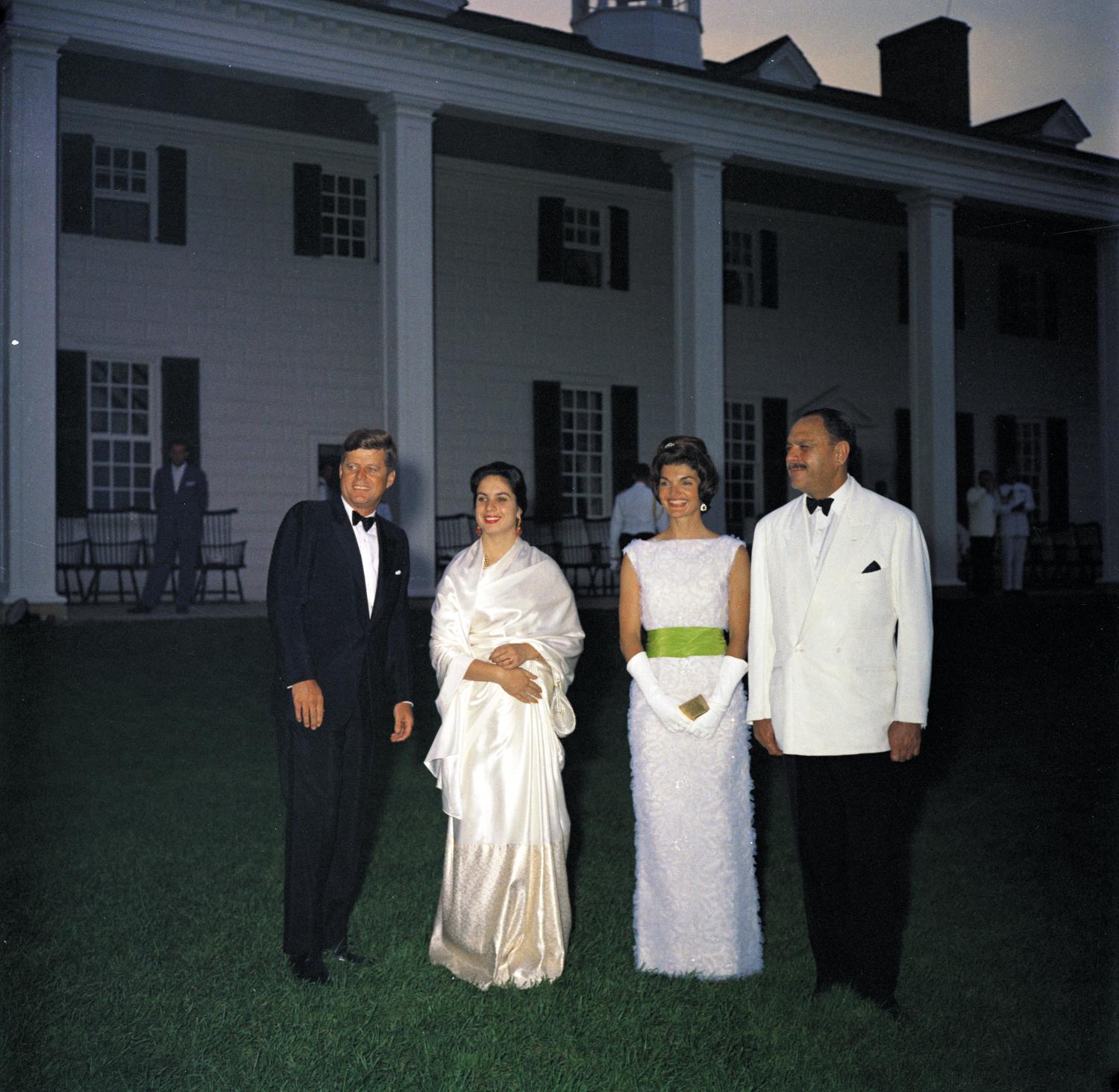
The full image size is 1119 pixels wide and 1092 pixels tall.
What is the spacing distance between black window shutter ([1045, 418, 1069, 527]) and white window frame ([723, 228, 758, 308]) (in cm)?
713

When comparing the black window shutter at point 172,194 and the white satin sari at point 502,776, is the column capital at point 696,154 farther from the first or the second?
the white satin sari at point 502,776

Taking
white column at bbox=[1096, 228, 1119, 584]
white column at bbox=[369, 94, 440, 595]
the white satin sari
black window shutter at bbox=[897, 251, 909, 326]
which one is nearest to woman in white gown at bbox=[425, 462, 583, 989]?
the white satin sari

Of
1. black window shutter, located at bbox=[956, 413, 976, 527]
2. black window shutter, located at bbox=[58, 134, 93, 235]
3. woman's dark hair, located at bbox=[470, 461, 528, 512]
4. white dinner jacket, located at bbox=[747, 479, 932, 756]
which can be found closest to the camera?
white dinner jacket, located at bbox=[747, 479, 932, 756]

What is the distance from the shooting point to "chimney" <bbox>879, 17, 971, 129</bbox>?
76.3 feet

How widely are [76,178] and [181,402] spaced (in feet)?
9.77

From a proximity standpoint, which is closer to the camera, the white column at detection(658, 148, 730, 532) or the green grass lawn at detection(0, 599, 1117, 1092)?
the green grass lawn at detection(0, 599, 1117, 1092)

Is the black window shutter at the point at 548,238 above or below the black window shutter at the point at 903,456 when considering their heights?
above

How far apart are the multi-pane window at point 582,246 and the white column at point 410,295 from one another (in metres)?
5.40

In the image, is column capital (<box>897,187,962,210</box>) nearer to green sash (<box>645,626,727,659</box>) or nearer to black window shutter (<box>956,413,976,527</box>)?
black window shutter (<box>956,413,976,527</box>)

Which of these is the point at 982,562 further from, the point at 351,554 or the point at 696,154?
the point at 351,554

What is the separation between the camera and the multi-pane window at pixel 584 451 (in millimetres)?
20406

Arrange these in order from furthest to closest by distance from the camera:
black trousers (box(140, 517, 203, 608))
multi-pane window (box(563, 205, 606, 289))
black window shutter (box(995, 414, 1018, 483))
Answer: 1. black window shutter (box(995, 414, 1018, 483))
2. multi-pane window (box(563, 205, 606, 289))
3. black trousers (box(140, 517, 203, 608))

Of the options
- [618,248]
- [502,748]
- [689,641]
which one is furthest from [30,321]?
[618,248]

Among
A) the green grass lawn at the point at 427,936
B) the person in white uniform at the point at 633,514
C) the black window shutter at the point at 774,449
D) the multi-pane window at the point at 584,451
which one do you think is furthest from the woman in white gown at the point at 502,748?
the black window shutter at the point at 774,449
